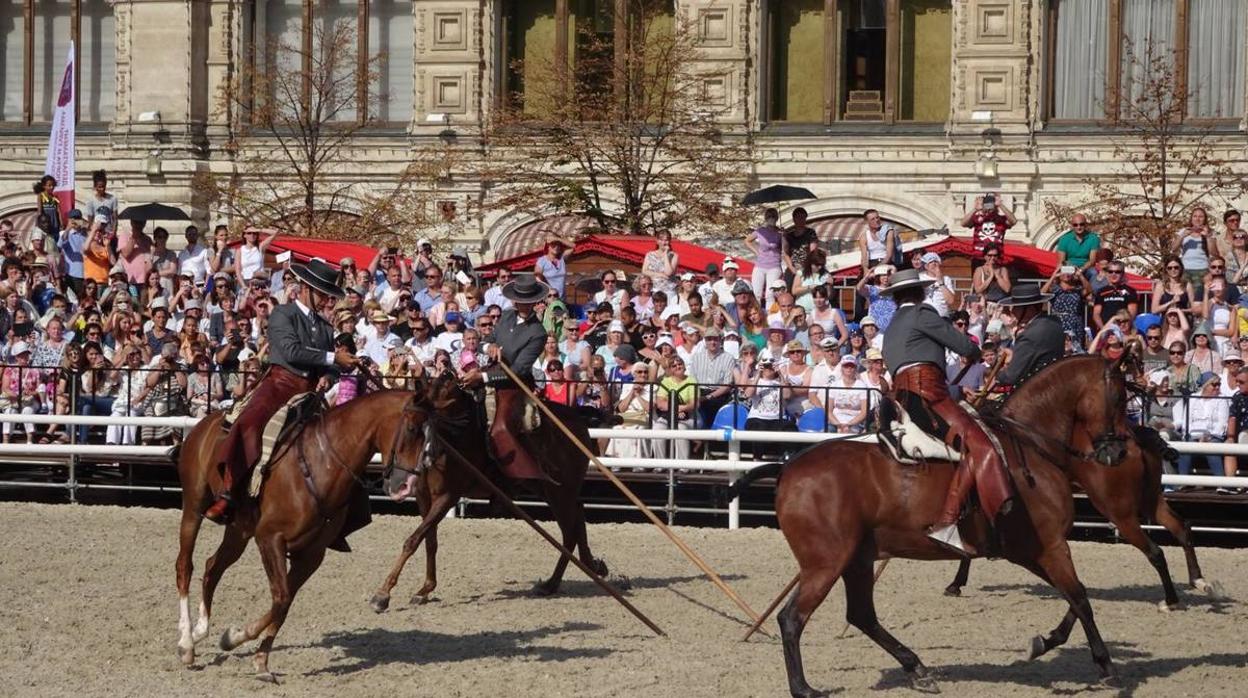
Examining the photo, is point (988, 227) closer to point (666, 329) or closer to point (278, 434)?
point (666, 329)

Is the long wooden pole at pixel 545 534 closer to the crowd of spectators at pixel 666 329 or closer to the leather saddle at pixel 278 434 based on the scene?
the leather saddle at pixel 278 434

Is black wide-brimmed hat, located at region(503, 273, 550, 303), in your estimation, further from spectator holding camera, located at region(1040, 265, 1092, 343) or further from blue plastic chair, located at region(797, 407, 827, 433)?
spectator holding camera, located at region(1040, 265, 1092, 343)

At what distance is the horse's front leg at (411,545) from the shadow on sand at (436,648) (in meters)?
0.49

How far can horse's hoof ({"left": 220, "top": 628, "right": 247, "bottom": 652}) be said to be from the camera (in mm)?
12211

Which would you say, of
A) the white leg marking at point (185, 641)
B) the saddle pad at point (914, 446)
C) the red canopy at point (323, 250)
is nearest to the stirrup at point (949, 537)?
the saddle pad at point (914, 446)

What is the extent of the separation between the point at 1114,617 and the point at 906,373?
11.3ft

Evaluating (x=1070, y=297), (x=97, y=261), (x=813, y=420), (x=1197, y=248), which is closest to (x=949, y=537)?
(x=813, y=420)

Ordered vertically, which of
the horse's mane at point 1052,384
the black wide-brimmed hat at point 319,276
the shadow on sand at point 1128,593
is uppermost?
the black wide-brimmed hat at point 319,276

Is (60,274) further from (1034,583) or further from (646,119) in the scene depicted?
(1034,583)

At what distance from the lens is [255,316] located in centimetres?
2278

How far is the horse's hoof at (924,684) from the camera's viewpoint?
11.5 m

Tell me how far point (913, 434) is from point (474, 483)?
4.41 m

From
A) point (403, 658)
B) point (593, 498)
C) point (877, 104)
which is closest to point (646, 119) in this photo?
point (877, 104)

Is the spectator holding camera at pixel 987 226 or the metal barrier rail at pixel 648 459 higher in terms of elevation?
the spectator holding camera at pixel 987 226
